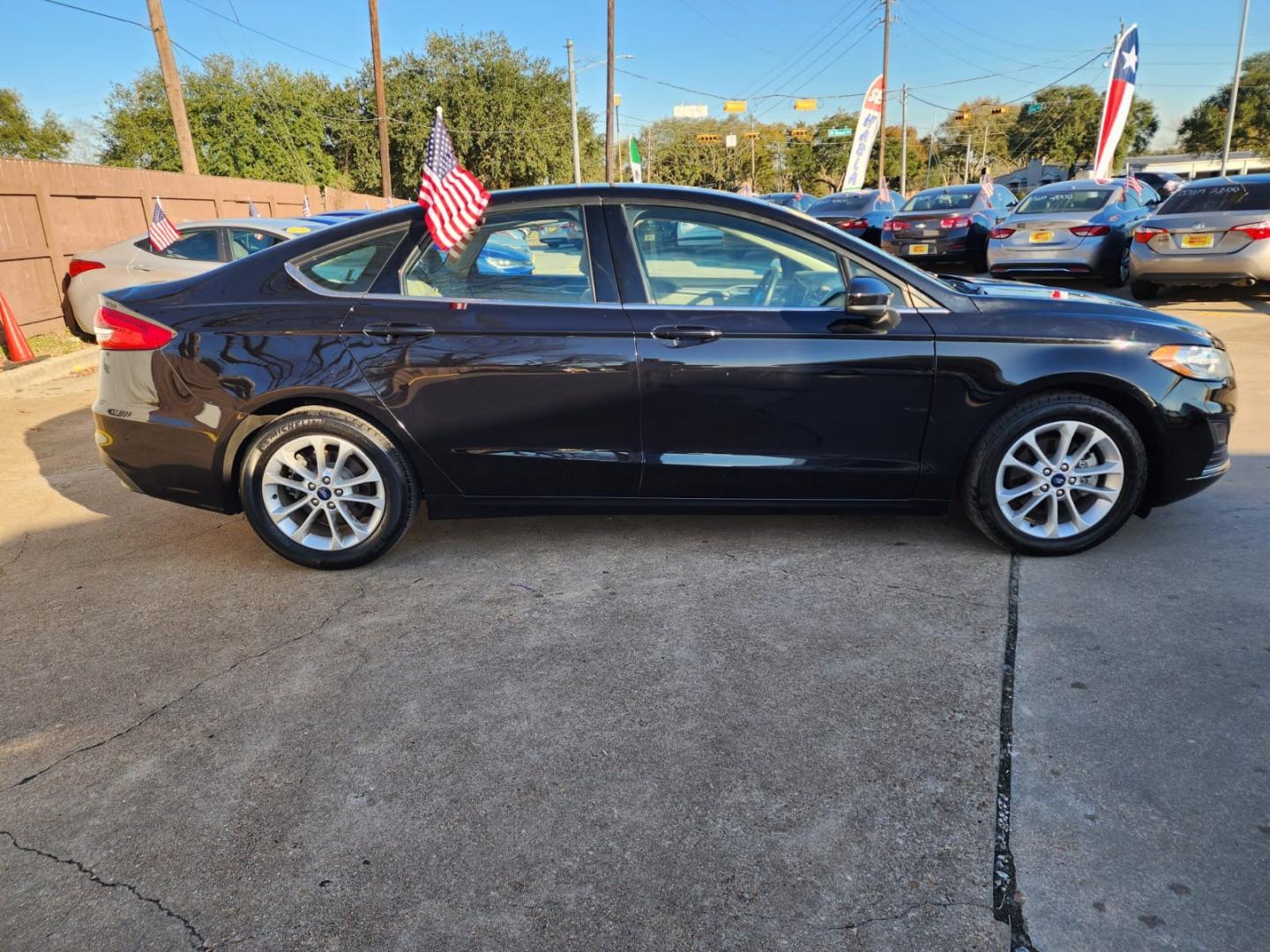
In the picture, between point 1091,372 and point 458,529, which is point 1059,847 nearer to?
point 1091,372

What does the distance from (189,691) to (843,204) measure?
16.6 metres

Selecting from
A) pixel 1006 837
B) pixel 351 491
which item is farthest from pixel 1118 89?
pixel 1006 837

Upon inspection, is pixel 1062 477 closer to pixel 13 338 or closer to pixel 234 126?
pixel 13 338

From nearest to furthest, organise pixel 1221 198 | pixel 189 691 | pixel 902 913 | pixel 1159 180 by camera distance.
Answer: pixel 902 913 → pixel 189 691 → pixel 1221 198 → pixel 1159 180

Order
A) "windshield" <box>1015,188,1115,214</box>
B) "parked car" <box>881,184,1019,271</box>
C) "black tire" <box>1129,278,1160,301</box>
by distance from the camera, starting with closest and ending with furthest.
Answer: "black tire" <box>1129,278,1160,301</box>, "windshield" <box>1015,188,1115,214</box>, "parked car" <box>881,184,1019,271</box>

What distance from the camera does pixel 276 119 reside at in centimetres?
3906

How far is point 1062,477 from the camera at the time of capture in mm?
3781

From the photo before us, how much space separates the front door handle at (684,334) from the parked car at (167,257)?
7.11 meters

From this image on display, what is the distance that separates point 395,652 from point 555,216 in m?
1.94

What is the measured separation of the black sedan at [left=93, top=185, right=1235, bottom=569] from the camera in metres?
3.71

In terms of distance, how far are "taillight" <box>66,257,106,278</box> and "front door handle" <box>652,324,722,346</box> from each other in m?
8.48

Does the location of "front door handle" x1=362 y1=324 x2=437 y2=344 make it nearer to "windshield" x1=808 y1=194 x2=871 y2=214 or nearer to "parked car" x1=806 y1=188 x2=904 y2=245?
"parked car" x1=806 y1=188 x2=904 y2=245

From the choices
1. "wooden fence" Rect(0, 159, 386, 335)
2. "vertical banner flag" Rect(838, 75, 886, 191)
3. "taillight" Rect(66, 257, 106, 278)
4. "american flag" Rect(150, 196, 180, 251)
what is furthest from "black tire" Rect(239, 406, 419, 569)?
"vertical banner flag" Rect(838, 75, 886, 191)

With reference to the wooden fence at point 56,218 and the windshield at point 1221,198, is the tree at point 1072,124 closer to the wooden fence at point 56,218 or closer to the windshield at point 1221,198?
the windshield at point 1221,198
